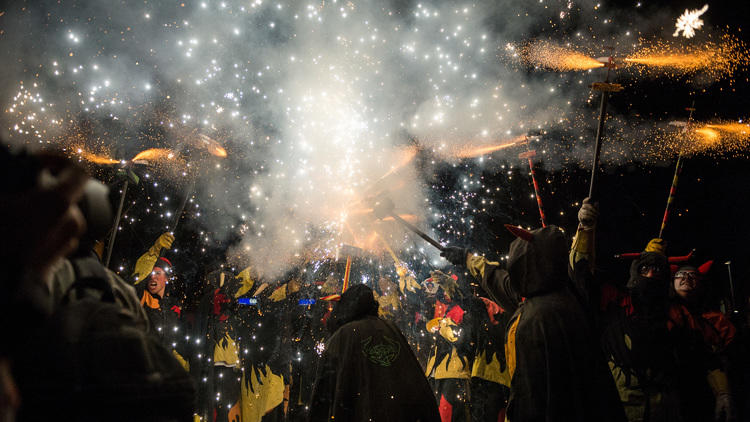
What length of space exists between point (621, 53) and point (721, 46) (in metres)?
1.26

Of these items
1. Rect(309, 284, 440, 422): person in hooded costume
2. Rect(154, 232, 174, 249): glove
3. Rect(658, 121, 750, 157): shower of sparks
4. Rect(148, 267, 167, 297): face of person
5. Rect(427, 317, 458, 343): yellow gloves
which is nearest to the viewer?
Rect(309, 284, 440, 422): person in hooded costume

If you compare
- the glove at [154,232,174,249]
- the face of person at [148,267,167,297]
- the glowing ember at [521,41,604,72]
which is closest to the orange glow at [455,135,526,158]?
the glowing ember at [521,41,604,72]

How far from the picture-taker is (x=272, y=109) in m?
8.24

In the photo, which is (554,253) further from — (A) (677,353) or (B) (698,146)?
(B) (698,146)

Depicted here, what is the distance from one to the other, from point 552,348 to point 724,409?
3.09m

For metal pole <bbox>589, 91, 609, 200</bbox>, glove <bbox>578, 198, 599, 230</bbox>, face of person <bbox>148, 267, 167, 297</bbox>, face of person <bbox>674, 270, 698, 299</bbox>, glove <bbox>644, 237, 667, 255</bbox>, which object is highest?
metal pole <bbox>589, 91, 609, 200</bbox>

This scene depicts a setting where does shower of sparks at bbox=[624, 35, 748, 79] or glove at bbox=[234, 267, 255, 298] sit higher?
shower of sparks at bbox=[624, 35, 748, 79]

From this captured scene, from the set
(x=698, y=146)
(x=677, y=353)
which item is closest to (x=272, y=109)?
(x=677, y=353)

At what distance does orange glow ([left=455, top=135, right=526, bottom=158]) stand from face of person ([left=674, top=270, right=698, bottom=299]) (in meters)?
3.90

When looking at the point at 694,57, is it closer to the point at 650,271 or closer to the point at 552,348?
the point at 650,271

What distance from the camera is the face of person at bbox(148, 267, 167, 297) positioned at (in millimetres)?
6742

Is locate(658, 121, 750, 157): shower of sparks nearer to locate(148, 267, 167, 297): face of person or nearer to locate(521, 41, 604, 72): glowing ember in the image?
locate(521, 41, 604, 72): glowing ember

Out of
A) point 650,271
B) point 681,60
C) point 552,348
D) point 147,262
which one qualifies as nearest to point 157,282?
point 147,262

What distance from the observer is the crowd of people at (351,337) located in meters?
1.21
